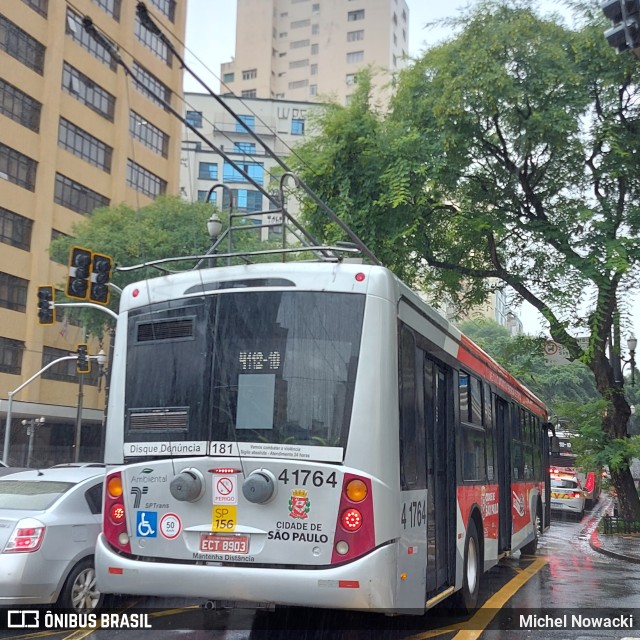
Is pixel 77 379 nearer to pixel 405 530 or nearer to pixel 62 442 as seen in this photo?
pixel 62 442

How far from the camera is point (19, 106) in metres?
39.8

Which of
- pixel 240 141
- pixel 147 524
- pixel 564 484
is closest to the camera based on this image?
pixel 147 524

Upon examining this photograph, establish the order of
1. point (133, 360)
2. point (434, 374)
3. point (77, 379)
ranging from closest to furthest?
point (133, 360), point (434, 374), point (77, 379)

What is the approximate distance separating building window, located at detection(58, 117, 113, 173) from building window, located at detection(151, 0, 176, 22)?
10.2m

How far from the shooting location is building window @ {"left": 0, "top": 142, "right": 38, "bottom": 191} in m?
38.9

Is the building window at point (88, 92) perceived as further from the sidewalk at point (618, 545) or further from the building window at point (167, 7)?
the sidewalk at point (618, 545)

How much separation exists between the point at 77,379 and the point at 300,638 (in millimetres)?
39234

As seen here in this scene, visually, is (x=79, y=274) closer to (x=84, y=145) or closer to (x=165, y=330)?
(x=165, y=330)

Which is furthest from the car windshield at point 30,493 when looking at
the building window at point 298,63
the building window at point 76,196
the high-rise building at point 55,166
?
the building window at point 298,63

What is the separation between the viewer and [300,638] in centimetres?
733

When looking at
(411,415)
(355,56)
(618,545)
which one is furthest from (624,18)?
(355,56)

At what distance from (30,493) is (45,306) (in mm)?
14359

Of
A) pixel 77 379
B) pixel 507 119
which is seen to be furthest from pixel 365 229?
pixel 77 379

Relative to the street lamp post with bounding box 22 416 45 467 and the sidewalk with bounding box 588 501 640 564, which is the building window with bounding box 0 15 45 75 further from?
the sidewalk with bounding box 588 501 640 564
